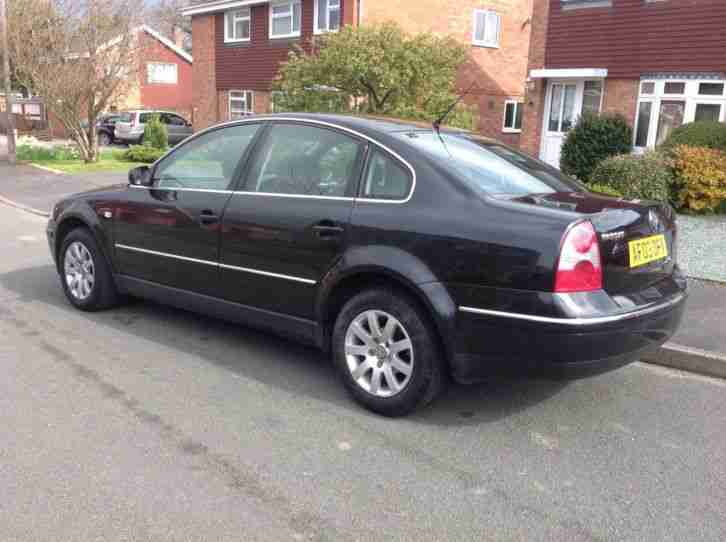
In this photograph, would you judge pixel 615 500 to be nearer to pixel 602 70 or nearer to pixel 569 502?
pixel 569 502

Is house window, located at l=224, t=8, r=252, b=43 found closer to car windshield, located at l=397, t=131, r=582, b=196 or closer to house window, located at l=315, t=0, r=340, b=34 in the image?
house window, located at l=315, t=0, r=340, b=34

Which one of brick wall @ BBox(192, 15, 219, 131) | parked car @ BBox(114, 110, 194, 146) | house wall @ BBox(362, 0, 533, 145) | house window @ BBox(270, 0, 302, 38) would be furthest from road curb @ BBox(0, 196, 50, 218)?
parked car @ BBox(114, 110, 194, 146)

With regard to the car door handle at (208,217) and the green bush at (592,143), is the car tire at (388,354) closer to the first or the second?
the car door handle at (208,217)

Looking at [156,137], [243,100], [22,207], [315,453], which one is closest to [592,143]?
[22,207]

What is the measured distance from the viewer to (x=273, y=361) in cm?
499

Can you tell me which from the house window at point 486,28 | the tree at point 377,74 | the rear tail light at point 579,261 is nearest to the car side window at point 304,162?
the rear tail light at point 579,261

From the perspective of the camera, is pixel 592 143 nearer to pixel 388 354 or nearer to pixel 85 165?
pixel 388 354

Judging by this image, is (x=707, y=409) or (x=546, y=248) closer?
(x=546, y=248)

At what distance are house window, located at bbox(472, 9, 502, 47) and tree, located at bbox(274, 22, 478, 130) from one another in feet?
41.1

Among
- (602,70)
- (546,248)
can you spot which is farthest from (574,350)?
(602,70)

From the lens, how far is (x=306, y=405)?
426 centimetres

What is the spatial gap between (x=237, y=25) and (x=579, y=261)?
2546cm

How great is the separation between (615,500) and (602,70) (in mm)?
14331

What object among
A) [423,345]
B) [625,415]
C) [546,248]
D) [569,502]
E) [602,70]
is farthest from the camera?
[602,70]
